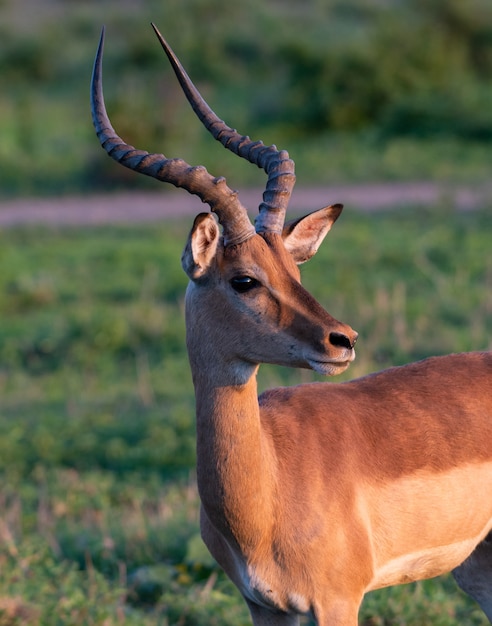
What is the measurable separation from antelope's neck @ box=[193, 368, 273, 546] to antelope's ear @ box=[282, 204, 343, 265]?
52 centimetres

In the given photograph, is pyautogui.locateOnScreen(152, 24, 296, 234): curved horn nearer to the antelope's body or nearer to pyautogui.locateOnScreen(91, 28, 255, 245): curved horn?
pyautogui.locateOnScreen(91, 28, 255, 245): curved horn

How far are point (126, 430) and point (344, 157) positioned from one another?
404 inches

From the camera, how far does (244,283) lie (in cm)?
348

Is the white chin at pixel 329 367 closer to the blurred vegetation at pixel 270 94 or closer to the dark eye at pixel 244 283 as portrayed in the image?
the dark eye at pixel 244 283

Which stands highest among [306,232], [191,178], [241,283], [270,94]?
[270,94]

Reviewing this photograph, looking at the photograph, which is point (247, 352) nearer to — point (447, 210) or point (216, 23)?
point (447, 210)

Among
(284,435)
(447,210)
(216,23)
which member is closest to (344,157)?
(447,210)

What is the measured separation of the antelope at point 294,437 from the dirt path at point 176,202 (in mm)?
9949

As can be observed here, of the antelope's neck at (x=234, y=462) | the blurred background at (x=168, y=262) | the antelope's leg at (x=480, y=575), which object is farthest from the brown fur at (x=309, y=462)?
the blurred background at (x=168, y=262)

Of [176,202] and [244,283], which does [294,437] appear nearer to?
[244,283]

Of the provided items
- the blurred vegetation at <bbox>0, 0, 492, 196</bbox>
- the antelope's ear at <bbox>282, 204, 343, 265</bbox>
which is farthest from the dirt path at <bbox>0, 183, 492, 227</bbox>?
the antelope's ear at <bbox>282, 204, 343, 265</bbox>

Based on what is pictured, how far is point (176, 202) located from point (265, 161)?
12479 mm

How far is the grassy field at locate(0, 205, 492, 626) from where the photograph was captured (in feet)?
16.0

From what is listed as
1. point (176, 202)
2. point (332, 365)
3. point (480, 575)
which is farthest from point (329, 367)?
point (176, 202)
